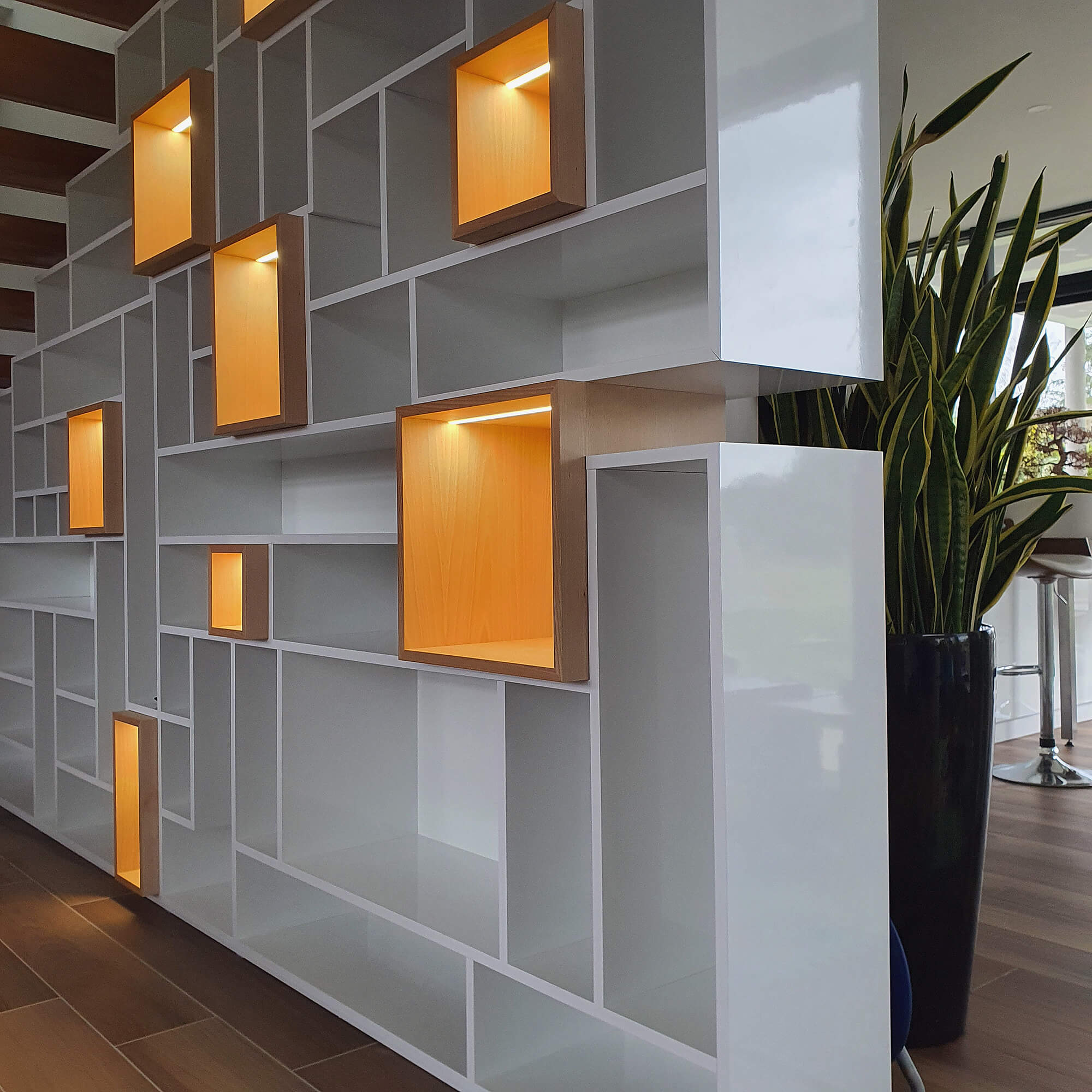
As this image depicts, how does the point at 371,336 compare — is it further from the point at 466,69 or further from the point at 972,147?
the point at 972,147

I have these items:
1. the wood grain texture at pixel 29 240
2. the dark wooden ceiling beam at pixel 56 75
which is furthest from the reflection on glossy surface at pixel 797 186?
the wood grain texture at pixel 29 240

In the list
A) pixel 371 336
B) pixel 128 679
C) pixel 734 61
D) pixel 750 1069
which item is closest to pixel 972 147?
pixel 371 336

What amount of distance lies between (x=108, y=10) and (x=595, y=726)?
2.67m

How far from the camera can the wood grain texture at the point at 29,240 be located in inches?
146

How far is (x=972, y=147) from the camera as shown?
4.59m

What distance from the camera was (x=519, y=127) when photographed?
1916 millimetres

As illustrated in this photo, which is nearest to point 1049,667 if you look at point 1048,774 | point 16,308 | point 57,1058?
point 1048,774

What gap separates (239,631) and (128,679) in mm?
787

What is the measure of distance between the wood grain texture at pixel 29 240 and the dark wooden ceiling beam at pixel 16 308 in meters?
0.19

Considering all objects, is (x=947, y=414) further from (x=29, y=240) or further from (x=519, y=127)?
(x=29, y=240)

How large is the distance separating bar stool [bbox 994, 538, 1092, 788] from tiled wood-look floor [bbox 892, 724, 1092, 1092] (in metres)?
0.35

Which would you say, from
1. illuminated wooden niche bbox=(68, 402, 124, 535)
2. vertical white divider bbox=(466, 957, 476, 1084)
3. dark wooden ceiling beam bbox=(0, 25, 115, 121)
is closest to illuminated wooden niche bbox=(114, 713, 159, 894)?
illuminated wooden niche bbox=(68, 402, 124, 535)

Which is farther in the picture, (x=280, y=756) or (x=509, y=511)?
(x=280, y=756)

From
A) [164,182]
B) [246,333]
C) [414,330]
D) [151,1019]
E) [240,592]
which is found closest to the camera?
[414,330]
